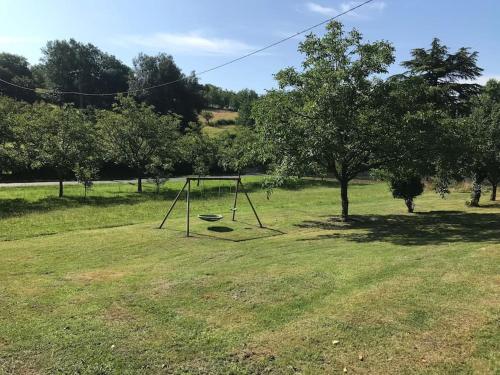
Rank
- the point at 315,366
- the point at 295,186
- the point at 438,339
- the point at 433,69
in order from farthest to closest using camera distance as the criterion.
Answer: the point at 433,69 < the point at 295,186 < the point at 438,339 < the point at 315,366

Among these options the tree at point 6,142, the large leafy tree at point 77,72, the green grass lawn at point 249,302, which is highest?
the large leafy tree at point 77,72

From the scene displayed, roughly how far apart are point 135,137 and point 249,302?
2756 centimetres

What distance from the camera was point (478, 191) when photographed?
23000mm

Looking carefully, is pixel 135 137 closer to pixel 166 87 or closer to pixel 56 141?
pixel 56 141

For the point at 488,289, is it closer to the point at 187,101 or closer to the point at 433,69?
the point at 433,69

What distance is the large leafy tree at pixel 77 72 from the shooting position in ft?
297

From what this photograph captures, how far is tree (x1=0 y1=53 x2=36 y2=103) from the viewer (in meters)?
81.8

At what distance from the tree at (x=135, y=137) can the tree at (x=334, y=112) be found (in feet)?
56.4

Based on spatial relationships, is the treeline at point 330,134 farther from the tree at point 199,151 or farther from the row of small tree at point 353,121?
the tree at point 199,151

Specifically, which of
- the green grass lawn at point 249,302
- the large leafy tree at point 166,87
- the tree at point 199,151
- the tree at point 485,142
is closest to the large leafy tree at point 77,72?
the large leafy tree at point 166,87

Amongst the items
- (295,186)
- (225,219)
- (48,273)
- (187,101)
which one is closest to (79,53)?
(187,101)

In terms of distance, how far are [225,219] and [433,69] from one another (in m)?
37.0

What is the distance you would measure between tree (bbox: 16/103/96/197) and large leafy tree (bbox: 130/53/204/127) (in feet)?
169

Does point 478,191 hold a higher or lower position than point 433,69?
lower
